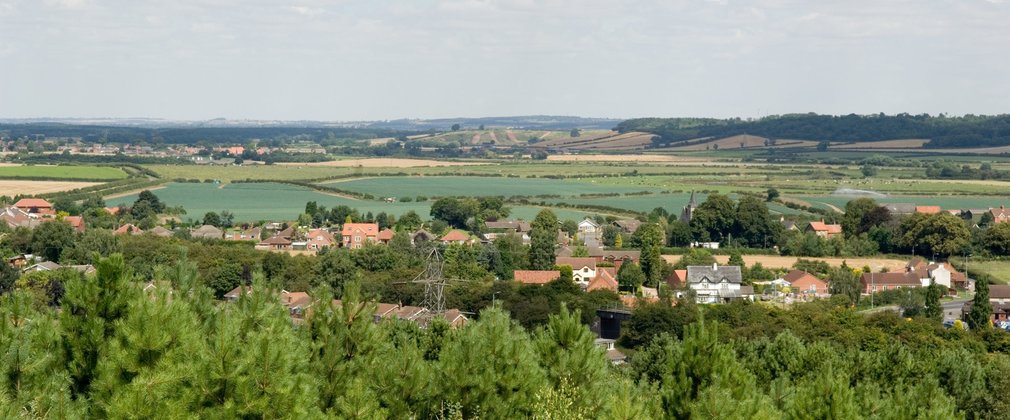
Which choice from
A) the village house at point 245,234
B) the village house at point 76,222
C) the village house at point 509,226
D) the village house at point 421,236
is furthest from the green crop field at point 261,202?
the village house at point 421,236

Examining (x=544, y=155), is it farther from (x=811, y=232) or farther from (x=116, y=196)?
(x=811, y=232)

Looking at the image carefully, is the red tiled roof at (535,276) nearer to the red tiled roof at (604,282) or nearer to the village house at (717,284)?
the red tiled roof at (604,282)

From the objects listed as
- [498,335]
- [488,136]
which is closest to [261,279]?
[498,335]

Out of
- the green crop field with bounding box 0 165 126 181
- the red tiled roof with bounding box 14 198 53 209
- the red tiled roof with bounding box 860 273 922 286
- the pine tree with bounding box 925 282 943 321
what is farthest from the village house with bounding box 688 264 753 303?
Answer: the green crop field with bounding box 0 165 126 181

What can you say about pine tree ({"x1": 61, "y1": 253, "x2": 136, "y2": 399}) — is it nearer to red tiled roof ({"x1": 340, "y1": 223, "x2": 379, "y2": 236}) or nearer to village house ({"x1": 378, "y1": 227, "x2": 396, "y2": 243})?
village house ({"x1": 378, "y1": 227, "x2": 396, "y2": 243})

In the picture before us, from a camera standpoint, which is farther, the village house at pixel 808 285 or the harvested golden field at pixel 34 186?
the harvested golden field at pixel 34 186

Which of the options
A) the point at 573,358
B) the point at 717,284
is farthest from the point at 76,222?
the point at 573,358
